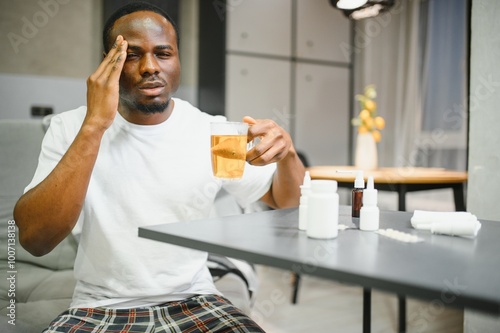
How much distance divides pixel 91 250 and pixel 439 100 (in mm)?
3261

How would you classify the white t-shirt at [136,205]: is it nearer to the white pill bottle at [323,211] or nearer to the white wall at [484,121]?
the white pill bottle at [323,211]

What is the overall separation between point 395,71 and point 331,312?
2.39 meters

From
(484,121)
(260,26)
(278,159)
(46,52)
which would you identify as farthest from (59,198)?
(260,26)

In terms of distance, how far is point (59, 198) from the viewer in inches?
43.8

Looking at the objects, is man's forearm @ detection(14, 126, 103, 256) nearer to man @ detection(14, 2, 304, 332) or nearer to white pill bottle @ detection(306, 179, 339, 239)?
man @ detection(14, 2, 304, 332)

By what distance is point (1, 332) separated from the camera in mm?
1188

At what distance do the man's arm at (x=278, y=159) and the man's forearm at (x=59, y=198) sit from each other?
36 cm

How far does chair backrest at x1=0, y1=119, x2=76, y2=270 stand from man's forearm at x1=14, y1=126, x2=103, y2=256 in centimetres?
52

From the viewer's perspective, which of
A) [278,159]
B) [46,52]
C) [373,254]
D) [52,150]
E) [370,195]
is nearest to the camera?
[373,254]

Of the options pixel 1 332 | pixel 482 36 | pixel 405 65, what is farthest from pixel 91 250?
pixel 405 65

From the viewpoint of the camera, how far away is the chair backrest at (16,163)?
1611mm

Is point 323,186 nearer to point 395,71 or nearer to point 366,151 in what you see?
point 366,151

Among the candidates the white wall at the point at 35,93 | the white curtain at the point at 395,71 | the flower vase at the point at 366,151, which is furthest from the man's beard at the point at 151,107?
the white curtain at the point at 395,71

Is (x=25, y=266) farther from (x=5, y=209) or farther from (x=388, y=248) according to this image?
(x=388, y=248)
